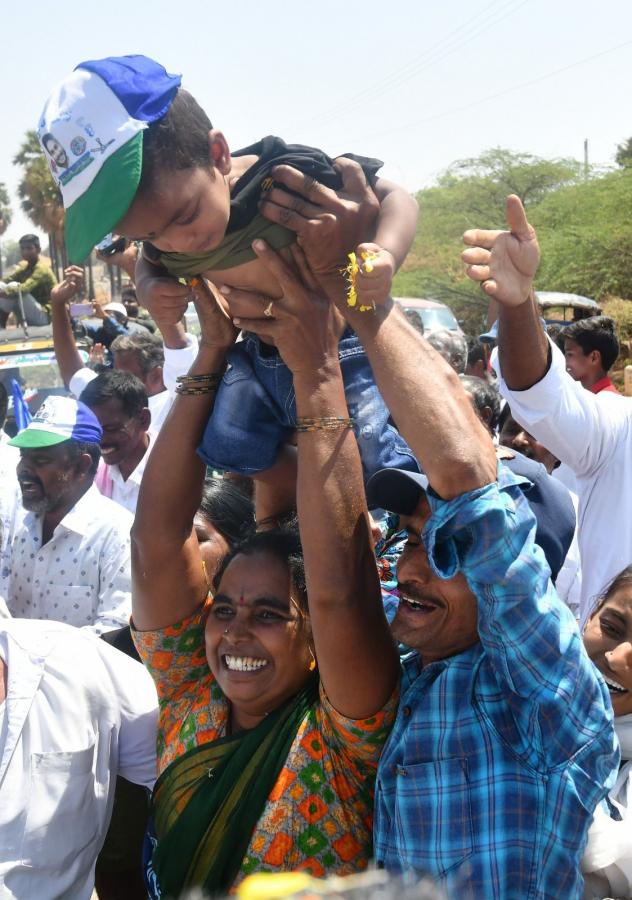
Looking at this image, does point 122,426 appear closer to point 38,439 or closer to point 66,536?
point 38,439

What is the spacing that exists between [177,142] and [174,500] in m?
0.83

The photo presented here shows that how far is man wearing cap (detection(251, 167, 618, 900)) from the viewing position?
1677 mm

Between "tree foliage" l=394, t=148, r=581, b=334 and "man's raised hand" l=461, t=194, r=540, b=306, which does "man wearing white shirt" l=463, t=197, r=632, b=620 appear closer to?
"man's raised hand" l=461, t=194, r=540, b=306

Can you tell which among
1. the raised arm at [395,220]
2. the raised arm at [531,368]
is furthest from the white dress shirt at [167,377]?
the raised arm at [395,220]

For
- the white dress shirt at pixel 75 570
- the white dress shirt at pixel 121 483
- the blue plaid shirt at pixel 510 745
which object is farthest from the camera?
the white dress shirt at pixel 121 483

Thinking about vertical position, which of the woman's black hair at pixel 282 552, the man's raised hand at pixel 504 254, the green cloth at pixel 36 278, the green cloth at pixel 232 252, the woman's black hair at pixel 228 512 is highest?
the green cloth at pixel 232 252

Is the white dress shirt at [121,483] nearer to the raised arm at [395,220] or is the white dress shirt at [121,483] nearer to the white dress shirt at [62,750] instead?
the white dress shirt at [62,750]

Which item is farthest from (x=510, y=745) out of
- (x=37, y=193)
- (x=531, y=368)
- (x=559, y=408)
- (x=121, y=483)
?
(x=37, y=193)

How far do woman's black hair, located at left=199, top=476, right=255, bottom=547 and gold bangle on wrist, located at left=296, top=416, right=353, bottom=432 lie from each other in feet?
4.03

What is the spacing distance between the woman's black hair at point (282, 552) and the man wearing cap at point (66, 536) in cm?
136

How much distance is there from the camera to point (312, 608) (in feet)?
6.22

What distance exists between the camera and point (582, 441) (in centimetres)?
344

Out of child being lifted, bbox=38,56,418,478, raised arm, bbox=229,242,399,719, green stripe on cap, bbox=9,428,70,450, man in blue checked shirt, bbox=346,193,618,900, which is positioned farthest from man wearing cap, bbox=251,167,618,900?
green stripe on cap, bbox=9,428,70,450

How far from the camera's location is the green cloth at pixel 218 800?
2.03 m
